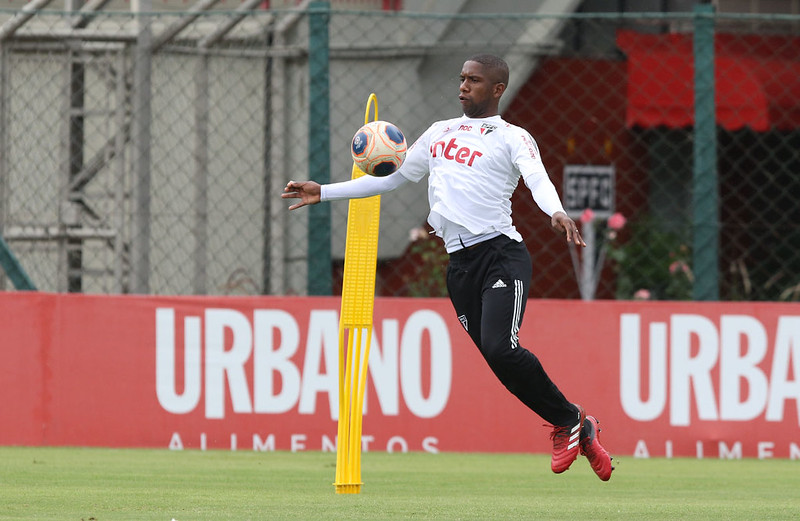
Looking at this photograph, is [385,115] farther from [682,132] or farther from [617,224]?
[682,132]

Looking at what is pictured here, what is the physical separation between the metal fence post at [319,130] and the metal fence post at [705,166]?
8.20ft

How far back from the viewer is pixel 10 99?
1030 cm

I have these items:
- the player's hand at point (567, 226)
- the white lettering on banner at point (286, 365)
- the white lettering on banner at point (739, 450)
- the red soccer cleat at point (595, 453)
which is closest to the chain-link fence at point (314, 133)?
the white lettering on banner at point (286, 365)

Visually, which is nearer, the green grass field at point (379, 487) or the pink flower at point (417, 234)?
the green grass field at point (379, 487)

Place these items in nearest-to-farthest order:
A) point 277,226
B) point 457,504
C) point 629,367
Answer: point 457,504 < point 629,367 < point 277,226

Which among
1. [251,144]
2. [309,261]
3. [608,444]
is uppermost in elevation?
[251,144]

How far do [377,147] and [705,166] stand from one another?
374 cm

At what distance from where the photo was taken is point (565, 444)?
20.5ft

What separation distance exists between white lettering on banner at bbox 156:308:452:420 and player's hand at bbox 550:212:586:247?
350cm

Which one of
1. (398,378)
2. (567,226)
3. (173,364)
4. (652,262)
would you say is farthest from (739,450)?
(567,226)

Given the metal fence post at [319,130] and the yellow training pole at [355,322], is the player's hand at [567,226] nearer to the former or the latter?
the yellow training pole at [355,322]

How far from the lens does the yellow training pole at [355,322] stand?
6.37 metres

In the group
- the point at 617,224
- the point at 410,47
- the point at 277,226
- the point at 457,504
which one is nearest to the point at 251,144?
the point at 277,226

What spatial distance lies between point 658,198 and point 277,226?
418 centimetres
